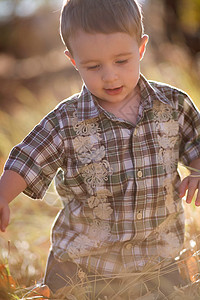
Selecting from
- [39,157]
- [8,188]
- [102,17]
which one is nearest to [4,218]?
[8,188]

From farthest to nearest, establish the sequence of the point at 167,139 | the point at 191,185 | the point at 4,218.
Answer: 1. the point at 167,139
2. the point at 191,185
3. the point at 4,218

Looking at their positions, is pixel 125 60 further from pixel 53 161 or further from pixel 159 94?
pixel 53 161

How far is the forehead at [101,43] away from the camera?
58.6 inches

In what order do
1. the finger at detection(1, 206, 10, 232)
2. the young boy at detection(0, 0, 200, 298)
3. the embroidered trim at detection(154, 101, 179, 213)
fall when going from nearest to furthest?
the finger at detection(1, 206, 10, 232)
the young boy at detection(0, 0, 200, 298)
the embroidered trim at detection(154, 101, 179, 213)

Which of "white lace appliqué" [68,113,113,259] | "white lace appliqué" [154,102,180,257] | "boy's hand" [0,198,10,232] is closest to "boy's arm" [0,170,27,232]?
"boy's hand" [0,198,10,232]

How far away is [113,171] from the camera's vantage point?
5.29 ft

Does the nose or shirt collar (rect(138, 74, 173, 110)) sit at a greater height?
the nose

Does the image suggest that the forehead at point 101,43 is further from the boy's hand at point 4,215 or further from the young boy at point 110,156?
the boy's hand at point 4,215

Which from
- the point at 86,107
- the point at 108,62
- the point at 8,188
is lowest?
the point at 8,188

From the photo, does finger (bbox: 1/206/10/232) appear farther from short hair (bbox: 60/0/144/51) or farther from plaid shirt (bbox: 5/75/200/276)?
short hair (bbox: 60/0/144/51)

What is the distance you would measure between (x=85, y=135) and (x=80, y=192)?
0.68 ft

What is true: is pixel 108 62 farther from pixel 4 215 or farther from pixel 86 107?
pixel 4 215

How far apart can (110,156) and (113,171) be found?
52 millimetres

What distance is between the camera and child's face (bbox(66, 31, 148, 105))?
1.49m
